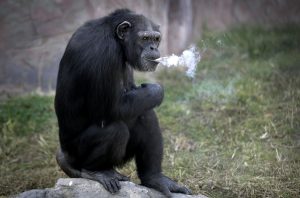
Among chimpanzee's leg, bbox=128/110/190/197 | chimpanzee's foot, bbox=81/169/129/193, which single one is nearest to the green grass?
chimpanzee's leg, bbox=128/110/190/197

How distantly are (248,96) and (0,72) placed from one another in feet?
11.1

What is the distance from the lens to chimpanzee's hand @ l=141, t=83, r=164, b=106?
5273 mm

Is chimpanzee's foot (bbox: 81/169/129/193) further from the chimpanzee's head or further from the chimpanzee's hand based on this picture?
the chimpanzee's head

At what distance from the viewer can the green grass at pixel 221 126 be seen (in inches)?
254

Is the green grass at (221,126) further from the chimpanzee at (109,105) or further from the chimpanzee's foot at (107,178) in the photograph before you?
the chimpanzee's foot at (107,178)

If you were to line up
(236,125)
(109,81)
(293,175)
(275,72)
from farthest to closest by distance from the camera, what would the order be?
(275,72), (236,125), (293,175), (109,81)

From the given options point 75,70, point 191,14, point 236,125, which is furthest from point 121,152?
point 191,14

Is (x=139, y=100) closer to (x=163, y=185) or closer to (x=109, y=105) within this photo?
(x=109, y=105)

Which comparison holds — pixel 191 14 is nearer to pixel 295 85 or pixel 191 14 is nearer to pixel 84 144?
pixel 295 85

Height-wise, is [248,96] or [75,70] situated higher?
[75,70]

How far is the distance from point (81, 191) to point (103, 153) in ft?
1.18

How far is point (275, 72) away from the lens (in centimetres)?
887

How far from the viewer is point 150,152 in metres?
5.37

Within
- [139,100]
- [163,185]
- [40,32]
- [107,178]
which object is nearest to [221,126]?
[163,185]
